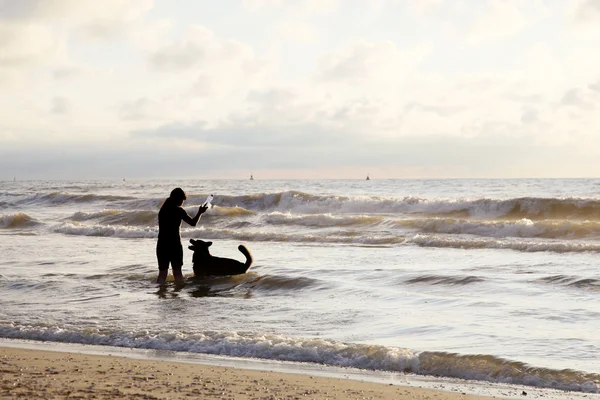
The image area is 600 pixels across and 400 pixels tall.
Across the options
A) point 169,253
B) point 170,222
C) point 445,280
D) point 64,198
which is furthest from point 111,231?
point 64,198

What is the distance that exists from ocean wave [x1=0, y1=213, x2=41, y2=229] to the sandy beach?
89.1ft

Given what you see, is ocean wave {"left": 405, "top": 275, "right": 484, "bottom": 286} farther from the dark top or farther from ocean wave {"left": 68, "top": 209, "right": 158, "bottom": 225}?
ocean wave {"left": 68, "top": 209, "right": 158, "bottom": 225}

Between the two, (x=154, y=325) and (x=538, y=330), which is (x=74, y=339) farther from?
(x=538, y=330)

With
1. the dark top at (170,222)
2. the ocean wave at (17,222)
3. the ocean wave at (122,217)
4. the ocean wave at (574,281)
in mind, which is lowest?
the ocean wave at (17,222)

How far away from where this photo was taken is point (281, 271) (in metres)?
13.6

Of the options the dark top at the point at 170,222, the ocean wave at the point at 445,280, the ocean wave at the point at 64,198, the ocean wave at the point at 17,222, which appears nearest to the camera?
the ocean wave at the point at 445,280

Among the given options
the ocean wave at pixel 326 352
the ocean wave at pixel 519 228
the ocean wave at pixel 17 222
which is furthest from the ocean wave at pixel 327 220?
the ocean wave at pixel 326 352

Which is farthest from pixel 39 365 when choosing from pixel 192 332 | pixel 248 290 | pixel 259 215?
pixel 259 215

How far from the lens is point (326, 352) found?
726 cm

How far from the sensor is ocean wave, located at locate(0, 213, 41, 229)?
3234 cm

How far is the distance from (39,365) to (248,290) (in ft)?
19.4

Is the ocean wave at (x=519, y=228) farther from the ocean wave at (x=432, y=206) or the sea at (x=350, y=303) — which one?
the ocean wave at (x=432, y=206)

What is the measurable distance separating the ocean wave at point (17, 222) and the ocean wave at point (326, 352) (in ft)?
81.4

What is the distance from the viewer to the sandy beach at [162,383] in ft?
17.2
